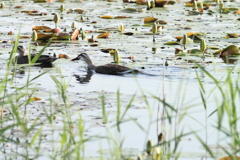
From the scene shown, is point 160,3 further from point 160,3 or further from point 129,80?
point 129,80

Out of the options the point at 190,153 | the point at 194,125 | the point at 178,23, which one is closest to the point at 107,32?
the point at 178,23

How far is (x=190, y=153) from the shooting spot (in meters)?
5.14

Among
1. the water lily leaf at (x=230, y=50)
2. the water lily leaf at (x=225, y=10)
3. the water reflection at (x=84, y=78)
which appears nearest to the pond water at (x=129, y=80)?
the water reflection at (x=84, y=78)

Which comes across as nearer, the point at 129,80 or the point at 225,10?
the point at 129,80

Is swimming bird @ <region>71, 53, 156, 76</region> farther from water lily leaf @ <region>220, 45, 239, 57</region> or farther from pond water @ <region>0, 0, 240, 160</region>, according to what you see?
water lily leaf @ <region>220, 45, 239, 57</region>

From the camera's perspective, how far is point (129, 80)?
887cm

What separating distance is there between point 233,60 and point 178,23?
15.5ft

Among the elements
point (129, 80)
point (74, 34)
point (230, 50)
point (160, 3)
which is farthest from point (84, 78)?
point (160, 3)

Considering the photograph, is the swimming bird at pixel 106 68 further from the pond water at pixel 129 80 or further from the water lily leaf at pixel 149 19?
the water lily leaf at pixel 149 19

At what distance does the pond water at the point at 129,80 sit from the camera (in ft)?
17.9

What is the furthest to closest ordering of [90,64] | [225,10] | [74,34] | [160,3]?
[160,3] < [225,10] < [74,34] < [90,64]

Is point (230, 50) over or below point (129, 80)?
over

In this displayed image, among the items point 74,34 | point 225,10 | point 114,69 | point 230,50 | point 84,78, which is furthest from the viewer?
point 225,10

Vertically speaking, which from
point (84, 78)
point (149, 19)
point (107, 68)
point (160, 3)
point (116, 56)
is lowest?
point (84, 78)
